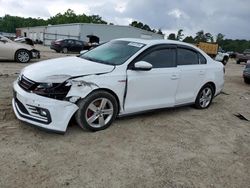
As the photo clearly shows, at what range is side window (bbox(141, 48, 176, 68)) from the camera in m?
5.70

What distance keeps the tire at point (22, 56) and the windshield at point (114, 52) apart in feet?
27.0

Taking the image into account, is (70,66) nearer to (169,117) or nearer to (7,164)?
(7,164)

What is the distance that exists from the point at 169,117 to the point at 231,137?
4.16 ft

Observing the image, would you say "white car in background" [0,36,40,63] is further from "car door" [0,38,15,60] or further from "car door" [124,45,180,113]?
"car door" [124,45,180,113]

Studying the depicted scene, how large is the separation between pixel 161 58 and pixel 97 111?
180 centimetres

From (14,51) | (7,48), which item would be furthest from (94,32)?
(7,48)

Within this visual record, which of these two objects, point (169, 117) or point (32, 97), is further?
point (169, 117)

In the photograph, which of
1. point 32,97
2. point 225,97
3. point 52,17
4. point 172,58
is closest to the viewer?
point 32,97

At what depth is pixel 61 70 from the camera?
4699 millimetres

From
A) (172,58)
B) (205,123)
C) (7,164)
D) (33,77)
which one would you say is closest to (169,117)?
(205,123)

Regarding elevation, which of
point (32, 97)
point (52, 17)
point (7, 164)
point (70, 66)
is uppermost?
point (52, 17)

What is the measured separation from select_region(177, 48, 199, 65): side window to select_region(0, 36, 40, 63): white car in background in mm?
9045

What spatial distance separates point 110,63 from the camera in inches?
209

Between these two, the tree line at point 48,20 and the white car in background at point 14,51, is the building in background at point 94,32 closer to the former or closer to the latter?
the white car in background at point 14,51
